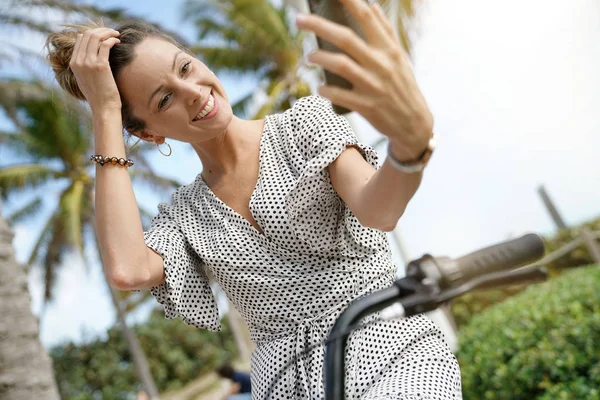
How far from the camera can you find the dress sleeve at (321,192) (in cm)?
167

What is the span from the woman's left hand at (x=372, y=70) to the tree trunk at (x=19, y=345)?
393 cm

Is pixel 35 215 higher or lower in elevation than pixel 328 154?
lower

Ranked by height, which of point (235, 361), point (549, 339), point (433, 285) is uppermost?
point (433, 285)

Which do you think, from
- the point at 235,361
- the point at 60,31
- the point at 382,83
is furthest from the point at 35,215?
the point at 382,83

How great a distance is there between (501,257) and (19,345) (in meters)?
4.15

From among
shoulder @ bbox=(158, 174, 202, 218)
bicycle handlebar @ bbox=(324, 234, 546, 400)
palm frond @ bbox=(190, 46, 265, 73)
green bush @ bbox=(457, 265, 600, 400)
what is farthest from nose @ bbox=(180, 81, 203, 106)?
palm frond @ bbox=(190, 46, 265, 73)

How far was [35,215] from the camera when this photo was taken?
19.6m

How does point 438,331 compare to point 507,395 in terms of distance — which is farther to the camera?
point 507,395

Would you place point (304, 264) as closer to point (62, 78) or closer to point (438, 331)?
point (438, 331)

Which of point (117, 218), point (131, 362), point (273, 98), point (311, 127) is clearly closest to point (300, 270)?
point (311, 127)

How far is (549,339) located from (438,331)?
3.55 meters

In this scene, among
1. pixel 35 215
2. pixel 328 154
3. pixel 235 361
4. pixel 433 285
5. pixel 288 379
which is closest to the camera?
pixel 433 285

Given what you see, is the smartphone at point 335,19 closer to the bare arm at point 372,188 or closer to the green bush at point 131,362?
the bare arm at point 372,188

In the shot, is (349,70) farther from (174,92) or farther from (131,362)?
(131,362)
